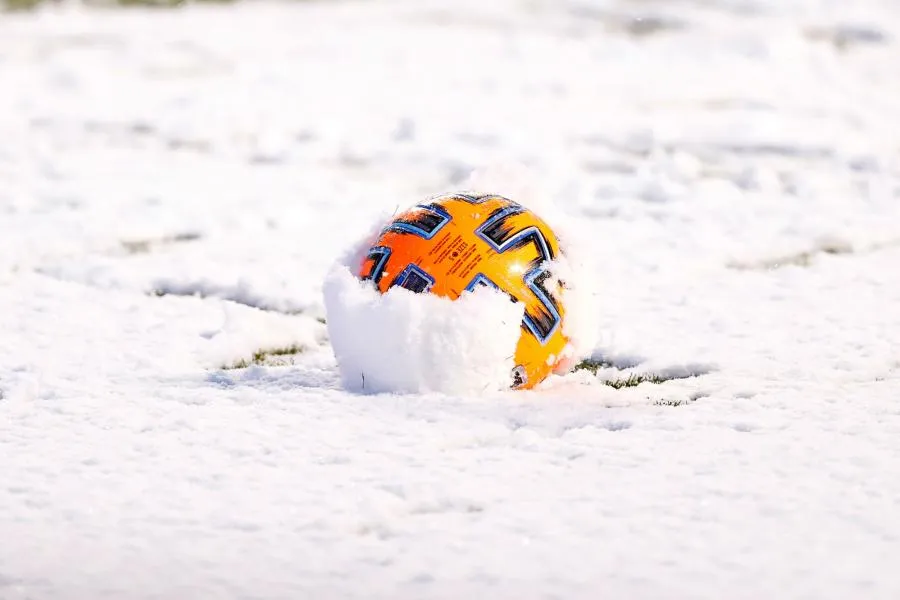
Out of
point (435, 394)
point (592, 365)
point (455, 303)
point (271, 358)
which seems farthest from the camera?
point (271, 358)

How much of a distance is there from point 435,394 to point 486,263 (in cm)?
45

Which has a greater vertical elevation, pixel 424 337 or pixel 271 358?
pixel 424 337

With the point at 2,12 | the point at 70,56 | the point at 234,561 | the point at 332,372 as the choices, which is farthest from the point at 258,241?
the point at 2,12

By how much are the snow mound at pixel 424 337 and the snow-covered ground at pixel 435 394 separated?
0.28 feet

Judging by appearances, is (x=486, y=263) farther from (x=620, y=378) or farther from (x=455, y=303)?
(x=620, y=378)

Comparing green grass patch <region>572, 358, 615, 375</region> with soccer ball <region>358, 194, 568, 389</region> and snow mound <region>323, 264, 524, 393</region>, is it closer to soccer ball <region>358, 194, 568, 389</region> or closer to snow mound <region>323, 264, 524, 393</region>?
soccer ball <region>358, 194, 568, 389</region>


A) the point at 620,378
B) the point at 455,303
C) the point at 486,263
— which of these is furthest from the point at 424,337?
the point at 620,378

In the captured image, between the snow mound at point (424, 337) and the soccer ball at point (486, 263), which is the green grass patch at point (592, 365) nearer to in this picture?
the soccer ball at point (486, 263)

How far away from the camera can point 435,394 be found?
14.0ft

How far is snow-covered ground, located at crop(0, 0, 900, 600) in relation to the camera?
10.8 ft

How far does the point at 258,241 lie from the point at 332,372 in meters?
2.38

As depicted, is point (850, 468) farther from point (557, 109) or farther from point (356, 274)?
point (557, 109)

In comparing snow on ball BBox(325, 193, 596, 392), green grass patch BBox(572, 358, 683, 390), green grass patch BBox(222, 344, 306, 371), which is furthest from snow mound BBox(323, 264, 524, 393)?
green grass patch BBox(222, 344, 306, 371)

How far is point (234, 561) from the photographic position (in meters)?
3.23
